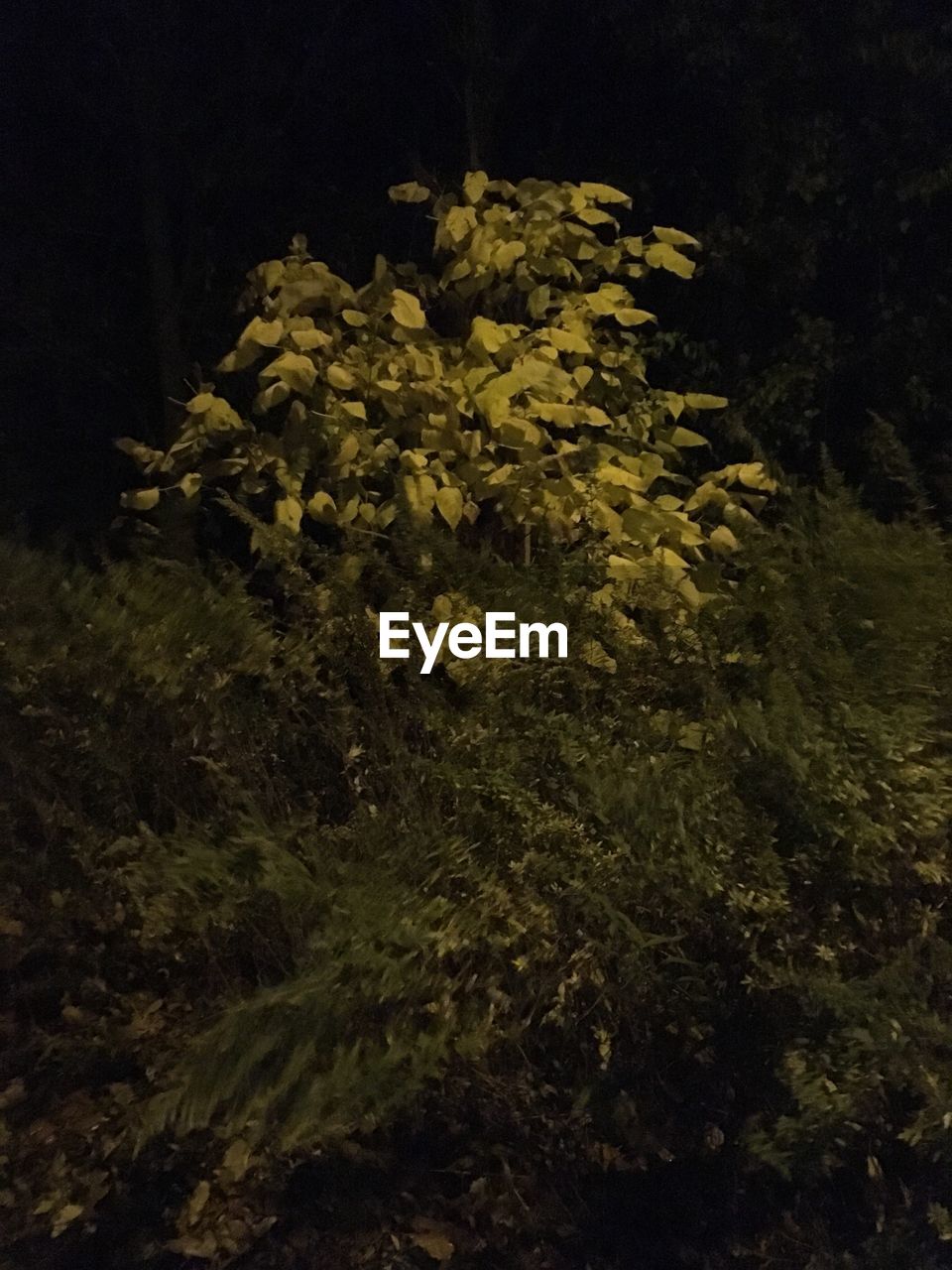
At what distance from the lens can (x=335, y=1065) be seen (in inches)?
96.1

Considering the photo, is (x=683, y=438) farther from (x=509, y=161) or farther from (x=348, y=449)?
(x=509, y=161)

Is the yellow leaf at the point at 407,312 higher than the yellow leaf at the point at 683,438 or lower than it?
higher

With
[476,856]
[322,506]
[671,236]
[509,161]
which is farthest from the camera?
[509,161]

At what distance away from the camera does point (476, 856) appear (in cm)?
261

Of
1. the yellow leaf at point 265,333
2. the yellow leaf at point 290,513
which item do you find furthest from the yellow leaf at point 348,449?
Answer: the yellow leaf at point 265,333

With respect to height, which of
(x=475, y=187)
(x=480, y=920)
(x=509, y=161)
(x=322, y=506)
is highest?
(x=509, y=161)

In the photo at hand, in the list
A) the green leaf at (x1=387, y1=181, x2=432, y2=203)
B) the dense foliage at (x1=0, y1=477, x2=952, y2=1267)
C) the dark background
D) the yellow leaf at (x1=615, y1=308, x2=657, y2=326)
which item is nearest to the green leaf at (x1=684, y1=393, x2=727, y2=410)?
the yellow leaf at (x1=615, y1=308, x2=657, y2=326)

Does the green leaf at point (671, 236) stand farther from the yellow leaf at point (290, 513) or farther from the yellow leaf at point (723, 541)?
the yellow leaf at point (290, 513)

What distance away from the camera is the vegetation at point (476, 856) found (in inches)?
95.8

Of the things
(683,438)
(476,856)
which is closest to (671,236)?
(683,438)

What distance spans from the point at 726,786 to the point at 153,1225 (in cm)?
168

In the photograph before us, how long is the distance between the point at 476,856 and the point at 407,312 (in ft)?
4.79

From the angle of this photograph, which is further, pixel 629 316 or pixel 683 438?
pixel 683 438

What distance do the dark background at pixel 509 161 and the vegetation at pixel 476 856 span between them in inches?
41.6
